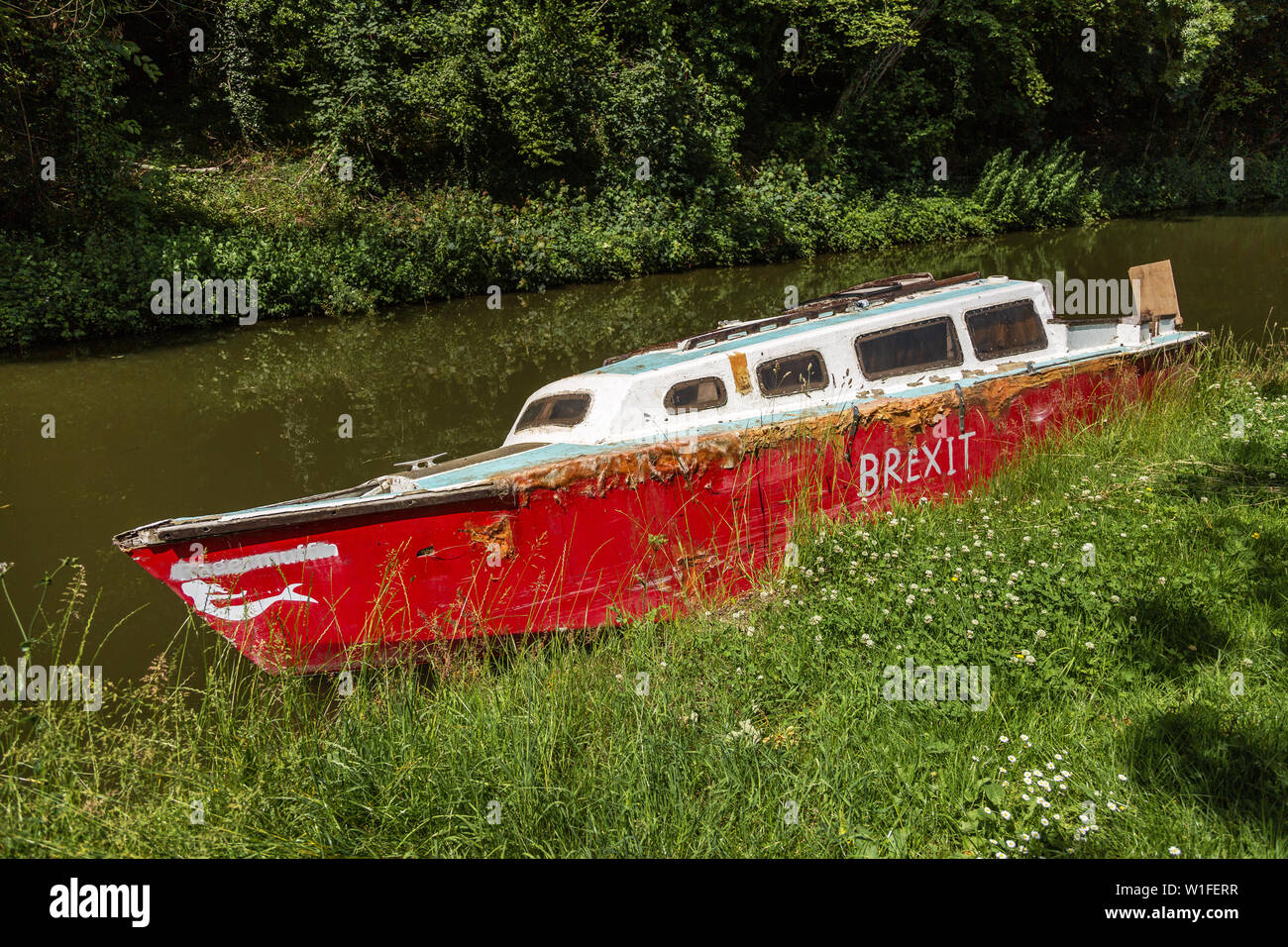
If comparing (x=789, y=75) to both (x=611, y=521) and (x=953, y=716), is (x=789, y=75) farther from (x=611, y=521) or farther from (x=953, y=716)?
(x=953, y=716)

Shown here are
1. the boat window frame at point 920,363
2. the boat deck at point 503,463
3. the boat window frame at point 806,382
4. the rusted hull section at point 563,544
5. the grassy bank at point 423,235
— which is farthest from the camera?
the grassy bank at point 423,235

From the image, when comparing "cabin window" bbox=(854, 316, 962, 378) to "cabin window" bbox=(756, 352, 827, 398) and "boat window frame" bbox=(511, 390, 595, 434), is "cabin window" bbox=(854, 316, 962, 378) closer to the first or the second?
"cabin window" bbox=(756, 352, 827, 398)

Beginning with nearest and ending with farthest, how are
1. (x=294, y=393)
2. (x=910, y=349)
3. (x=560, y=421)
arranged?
(x=560, y=421) < (x=910, y=349) < (x=294, y=393)

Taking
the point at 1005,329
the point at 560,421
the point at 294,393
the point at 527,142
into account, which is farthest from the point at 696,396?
the point at 527,142

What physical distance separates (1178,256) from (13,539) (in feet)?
81.2

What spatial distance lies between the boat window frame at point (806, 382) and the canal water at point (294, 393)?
4.26 meters

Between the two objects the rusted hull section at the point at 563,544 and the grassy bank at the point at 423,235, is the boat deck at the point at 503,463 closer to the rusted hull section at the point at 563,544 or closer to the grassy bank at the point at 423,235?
the rusted hull section at the point at 563,544

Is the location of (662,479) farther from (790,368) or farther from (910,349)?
(910,349)

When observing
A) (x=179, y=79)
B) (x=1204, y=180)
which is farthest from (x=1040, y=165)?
(x=179, y=79)

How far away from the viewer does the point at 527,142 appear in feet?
74.2

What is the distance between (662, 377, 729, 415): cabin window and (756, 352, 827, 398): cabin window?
1.21 feet

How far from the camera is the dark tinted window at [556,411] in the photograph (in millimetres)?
7336

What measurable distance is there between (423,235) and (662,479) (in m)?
15.5

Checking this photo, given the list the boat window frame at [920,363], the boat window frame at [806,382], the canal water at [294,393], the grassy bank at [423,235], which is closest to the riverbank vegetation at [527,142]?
the grassy bank at [423,235]
